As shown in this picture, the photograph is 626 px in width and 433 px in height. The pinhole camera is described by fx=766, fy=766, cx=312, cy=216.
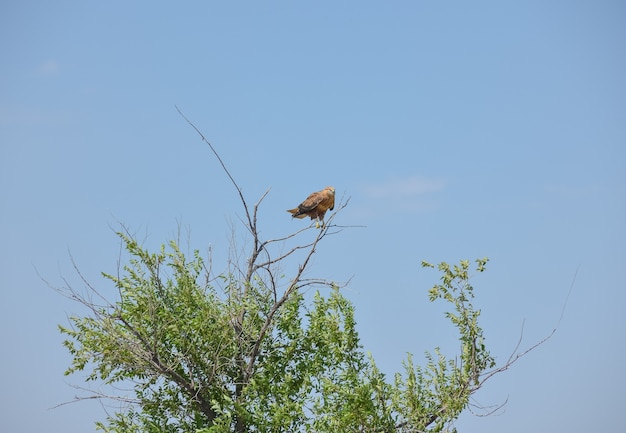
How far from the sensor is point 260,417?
39.4ft

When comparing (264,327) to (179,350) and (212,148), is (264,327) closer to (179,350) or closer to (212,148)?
(179,350)

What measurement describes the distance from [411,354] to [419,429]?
1167 mm

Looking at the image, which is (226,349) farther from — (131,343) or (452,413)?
Result: (452,413)

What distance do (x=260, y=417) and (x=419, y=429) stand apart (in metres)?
2.49

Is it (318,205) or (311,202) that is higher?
(311,202)

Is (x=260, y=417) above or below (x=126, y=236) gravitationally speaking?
below

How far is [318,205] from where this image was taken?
12906mm

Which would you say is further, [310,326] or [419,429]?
[310,326]

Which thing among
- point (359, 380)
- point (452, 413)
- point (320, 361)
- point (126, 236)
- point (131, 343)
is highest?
point (126, 236)

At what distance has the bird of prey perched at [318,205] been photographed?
12.9m

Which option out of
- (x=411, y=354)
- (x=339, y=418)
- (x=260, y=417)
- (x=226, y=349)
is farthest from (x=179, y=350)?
(x=411, y=354)

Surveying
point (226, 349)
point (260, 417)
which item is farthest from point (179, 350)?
point (260, 417)

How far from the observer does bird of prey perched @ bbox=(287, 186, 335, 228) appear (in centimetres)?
1291

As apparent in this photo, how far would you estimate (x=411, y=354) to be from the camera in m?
12.3
